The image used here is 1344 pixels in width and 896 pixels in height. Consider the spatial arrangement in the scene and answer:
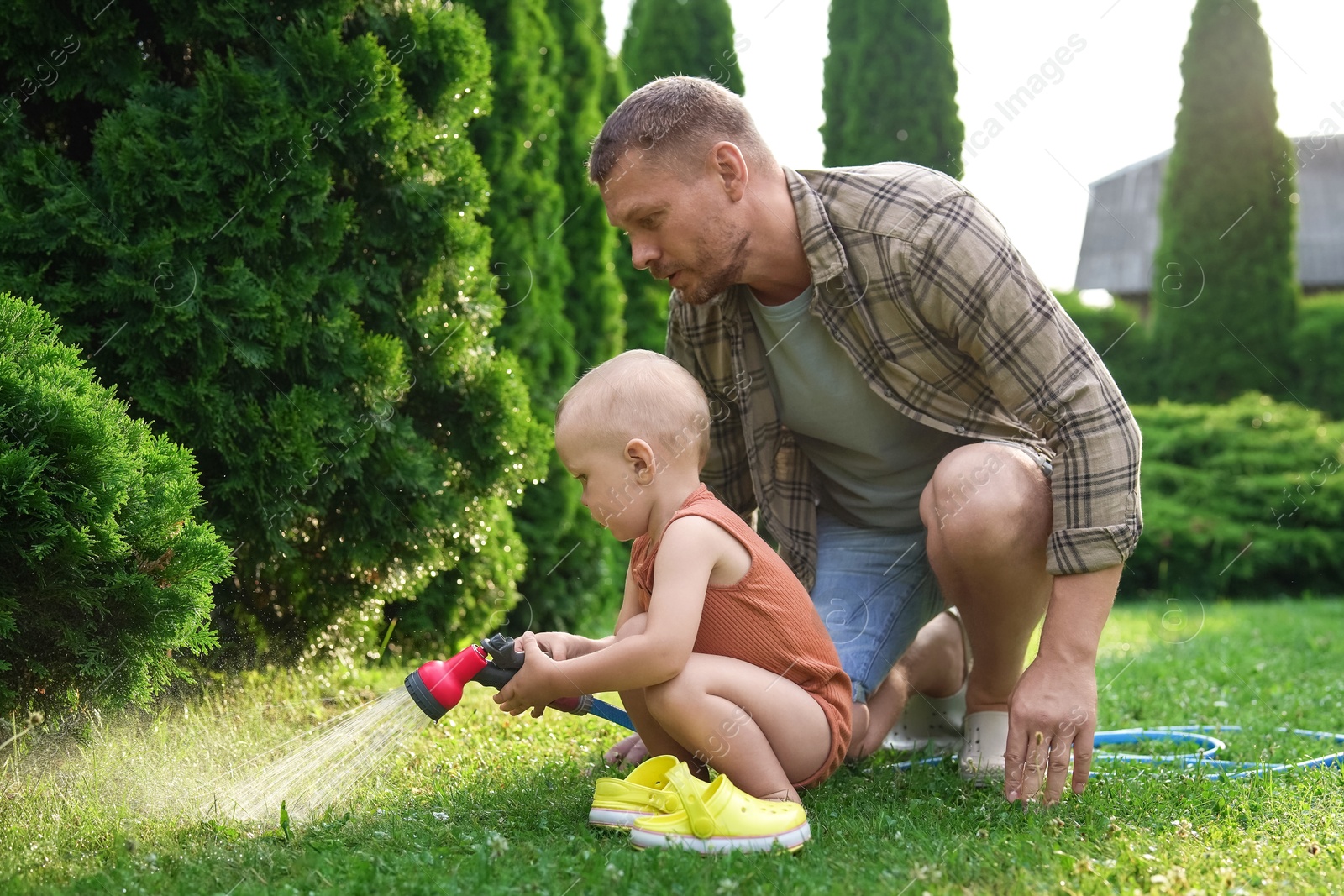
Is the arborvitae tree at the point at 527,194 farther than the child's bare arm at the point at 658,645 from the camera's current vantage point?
Yes

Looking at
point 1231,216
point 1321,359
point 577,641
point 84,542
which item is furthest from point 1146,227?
point 84,542

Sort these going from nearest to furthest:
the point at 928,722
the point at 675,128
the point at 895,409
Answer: the point at 675,128 < the point at 895,409 < the point at 928,722

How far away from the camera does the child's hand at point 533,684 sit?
2.41m

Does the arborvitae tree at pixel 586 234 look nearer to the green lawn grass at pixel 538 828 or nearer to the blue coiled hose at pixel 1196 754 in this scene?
the green lawn grass at pixel 538 828

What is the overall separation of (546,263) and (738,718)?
3726mm

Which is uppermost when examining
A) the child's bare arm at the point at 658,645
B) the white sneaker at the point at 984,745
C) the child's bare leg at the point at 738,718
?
the child's bare arm at the point at 658,645

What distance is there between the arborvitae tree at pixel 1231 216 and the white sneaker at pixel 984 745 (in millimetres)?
11286

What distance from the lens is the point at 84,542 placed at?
7.58 feet

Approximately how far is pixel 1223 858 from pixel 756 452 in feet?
5.37

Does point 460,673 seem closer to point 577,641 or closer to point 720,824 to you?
point 577,641

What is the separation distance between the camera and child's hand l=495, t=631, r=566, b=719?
2406 millimetres

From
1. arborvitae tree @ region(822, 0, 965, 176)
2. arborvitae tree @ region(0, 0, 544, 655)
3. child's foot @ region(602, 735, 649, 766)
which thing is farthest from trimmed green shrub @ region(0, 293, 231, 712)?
arborvitae tree @ region(822, 0, 965, 176)

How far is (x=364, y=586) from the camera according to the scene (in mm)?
Result: 3840

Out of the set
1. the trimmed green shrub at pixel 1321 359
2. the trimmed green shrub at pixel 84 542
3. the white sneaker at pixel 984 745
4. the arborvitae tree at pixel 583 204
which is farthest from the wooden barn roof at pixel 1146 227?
the trimmed green shrub at pixel 84 542
